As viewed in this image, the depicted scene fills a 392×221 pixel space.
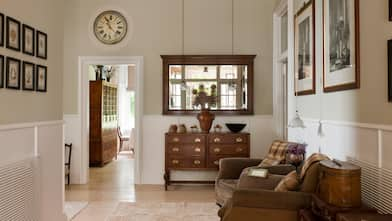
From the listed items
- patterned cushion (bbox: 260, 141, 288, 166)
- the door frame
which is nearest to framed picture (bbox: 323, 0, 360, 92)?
patterned cushion (bbox: 260, 141, 288, 166)

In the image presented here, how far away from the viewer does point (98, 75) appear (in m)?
8.32

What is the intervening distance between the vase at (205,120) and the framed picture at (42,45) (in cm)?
273

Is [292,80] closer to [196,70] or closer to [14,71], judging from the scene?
[196,70]

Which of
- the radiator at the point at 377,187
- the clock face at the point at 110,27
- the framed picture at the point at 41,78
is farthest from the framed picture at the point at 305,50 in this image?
the clock face at the point at 110,27

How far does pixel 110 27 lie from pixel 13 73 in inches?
130

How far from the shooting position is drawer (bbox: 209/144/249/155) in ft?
18.2

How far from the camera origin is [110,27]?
605 centimetres

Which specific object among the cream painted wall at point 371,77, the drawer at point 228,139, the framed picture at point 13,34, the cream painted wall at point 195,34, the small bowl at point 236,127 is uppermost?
the cream painted wall at point 195,34

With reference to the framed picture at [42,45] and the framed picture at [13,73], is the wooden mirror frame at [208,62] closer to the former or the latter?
the framed picture at [42,45]

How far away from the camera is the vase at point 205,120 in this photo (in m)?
5.70

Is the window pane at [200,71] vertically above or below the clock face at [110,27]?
below

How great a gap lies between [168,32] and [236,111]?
1.75m

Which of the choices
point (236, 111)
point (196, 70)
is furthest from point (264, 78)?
point (196, 70)

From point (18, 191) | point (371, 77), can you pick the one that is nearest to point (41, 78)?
point (18, 191)
